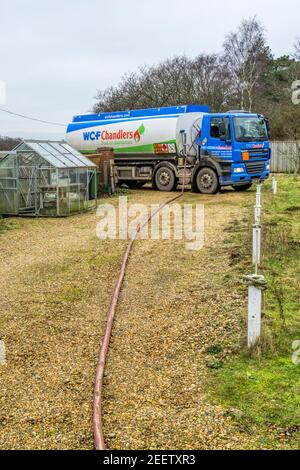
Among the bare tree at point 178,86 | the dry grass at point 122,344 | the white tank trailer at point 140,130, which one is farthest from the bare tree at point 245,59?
the dry grass at point 122,344

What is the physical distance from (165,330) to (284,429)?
100 inches

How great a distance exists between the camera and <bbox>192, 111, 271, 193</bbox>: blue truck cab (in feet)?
62.2

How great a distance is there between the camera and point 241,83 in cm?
4350

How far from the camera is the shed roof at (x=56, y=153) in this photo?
57.3 ft

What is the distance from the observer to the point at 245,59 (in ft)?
142

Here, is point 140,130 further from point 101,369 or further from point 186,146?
point 101,369

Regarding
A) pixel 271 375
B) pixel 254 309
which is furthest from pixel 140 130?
pixel 271 375

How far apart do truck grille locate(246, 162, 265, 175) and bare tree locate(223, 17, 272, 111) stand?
23.4 metres

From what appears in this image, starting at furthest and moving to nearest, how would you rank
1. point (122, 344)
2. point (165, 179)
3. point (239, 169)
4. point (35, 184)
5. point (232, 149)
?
point (165, 179) < point (239, 169) < point (232, 149) < point (35, 184) < point (122, 344)

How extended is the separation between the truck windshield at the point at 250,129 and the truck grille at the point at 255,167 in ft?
2.88

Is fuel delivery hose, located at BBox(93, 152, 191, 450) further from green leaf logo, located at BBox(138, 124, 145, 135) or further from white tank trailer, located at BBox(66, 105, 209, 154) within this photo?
green leaf logo, located at BBox(138, 124, 145, 135)

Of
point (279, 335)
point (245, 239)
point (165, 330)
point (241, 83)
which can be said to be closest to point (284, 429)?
point (279, 335)

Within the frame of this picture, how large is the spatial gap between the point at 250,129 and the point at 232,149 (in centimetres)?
128
